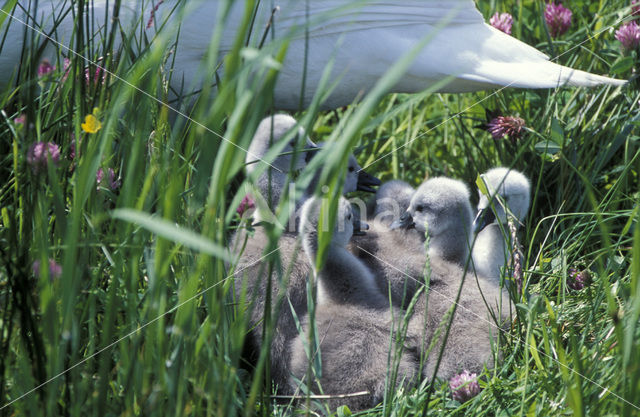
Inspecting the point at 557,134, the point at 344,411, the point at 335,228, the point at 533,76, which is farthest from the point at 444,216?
the point at 344,411

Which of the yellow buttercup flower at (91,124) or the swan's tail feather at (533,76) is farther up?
the swan's tail feather at (533,76)

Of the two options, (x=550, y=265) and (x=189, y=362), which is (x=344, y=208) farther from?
(x=189, y=362)

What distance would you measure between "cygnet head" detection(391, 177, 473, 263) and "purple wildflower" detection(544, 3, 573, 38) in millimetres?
1070

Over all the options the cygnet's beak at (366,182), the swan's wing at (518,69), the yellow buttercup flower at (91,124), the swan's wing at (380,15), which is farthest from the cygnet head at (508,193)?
the yellow buttercup flower at (91,124)

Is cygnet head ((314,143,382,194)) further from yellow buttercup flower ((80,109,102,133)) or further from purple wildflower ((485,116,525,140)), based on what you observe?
yellow buttercup flower ((80,109,102,133))

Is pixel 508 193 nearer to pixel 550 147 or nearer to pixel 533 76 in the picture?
pixel 550 147

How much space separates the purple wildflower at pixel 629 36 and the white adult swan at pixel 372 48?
23 cm

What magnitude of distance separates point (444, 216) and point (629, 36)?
3.27 feet

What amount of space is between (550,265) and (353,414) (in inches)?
32.4

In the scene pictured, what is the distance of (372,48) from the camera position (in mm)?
2510

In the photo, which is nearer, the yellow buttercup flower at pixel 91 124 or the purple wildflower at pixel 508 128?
the yellow buttercup flower at pixel 91 124

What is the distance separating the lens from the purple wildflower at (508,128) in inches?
91.8

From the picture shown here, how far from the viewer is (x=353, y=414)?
1486 mm

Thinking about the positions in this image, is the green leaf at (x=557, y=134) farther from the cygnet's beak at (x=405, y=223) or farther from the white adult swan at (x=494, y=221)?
the cygnet's beak at (x=405, y=223)
